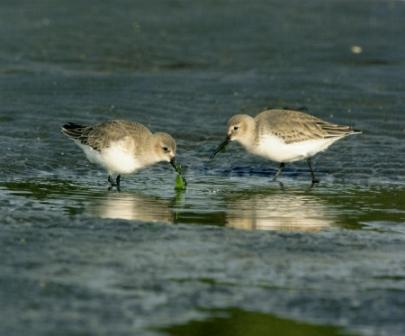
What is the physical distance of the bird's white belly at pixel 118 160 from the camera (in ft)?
42.5

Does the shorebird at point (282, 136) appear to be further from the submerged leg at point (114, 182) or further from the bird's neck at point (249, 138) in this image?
the submerged leg at point (114, 182)

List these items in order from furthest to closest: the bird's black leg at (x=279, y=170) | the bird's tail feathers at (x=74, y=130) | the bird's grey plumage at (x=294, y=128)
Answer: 1. the bird's grey plumage at (x=294, y=128)
2. the bird's black leg at (x=279, y=170)
3. the bird's tail feathers at (x=74, y=130)

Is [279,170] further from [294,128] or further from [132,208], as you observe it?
[132,208]

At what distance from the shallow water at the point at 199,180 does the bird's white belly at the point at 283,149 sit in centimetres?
28

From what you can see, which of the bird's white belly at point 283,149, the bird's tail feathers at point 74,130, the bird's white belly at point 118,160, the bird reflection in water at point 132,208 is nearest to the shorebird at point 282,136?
the bird's white belly at point 283,149

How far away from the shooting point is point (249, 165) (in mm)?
14898

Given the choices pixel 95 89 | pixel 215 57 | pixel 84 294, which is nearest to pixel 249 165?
pixel 95 89

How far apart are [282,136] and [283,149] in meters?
0.17

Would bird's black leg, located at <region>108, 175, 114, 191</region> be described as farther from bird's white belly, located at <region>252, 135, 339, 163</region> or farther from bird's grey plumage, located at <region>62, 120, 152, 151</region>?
bird's white belly, located at <region>252, 135, 339, 163</region>

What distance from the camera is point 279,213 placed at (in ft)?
37.7

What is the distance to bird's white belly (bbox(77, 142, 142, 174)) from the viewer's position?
42.5ft

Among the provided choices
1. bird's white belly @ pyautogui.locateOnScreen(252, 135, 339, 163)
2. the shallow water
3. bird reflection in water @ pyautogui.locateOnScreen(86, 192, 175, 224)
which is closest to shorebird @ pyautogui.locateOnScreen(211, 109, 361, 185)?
bird's white belly @ pyautogui.locateOnScreen(252, 135, 339, 163)

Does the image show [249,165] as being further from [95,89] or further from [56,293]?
[56,293]

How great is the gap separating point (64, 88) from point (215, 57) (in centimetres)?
327
